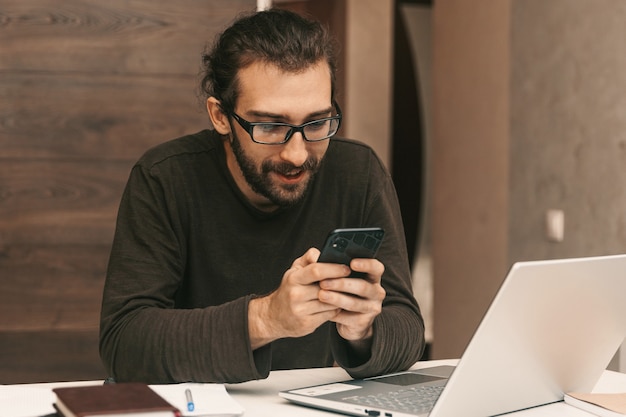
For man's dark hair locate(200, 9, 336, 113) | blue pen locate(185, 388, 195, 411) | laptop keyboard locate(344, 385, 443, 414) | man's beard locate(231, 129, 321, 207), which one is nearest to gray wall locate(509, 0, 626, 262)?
man's dark hair locate(200, 9, 336, 113)

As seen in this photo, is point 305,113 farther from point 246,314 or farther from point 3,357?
point 3,357

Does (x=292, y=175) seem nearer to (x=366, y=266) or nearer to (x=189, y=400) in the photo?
(x=366, y=266)

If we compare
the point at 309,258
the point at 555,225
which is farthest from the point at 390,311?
the point at 555,225

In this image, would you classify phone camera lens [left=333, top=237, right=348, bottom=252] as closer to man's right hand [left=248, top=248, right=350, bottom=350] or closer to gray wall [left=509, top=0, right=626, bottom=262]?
man's right hand [left=248, top=248, right=350, bottom=350]

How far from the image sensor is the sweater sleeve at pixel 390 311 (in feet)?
4.76

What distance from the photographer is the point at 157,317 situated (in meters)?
1.45

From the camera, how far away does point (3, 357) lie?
2.49m

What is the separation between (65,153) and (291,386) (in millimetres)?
1362

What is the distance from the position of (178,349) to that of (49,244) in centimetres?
124

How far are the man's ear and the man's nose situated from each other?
0.68 feet

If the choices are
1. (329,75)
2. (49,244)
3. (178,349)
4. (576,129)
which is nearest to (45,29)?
(49,244)

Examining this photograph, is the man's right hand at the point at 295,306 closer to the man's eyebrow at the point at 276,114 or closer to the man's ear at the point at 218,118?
the man's eyebrow at the point at 276,114

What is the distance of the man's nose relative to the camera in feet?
5.32

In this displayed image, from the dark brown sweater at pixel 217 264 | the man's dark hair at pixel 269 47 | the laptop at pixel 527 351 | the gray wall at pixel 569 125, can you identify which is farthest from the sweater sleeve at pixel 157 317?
the gray wall at pixel 569 125
